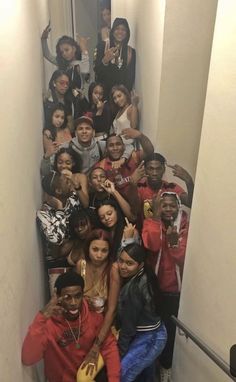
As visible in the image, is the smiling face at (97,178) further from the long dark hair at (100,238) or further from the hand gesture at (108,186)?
the long dark hair at (100,238)

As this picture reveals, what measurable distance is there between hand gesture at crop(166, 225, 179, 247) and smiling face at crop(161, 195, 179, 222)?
0.04m

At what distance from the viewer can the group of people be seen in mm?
1599

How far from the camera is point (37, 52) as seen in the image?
1545 mm

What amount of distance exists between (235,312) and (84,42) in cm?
120

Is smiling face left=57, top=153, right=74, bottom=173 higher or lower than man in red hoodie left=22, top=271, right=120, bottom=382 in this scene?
higher

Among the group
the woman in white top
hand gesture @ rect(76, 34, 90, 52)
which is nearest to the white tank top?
the woman in white top

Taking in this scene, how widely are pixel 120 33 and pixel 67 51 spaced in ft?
0.77

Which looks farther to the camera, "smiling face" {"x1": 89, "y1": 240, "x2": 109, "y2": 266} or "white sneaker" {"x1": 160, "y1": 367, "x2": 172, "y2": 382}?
"white sneaker" {"x1": 160, "y1": 367, "x2": 172, "y2": 382}

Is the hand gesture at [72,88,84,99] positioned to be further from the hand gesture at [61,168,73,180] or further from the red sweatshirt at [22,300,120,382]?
the red sweatshirt at [22,300,120,382]

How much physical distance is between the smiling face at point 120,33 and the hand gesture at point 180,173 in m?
0.58

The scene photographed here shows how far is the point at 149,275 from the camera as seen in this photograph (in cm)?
170

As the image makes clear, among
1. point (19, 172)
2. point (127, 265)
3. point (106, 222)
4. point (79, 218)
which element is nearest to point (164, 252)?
point (127, 265)

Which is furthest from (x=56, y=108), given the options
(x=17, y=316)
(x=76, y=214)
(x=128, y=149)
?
(x=17, y=316)

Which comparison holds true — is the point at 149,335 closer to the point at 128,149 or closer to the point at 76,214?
the point at 76,214
